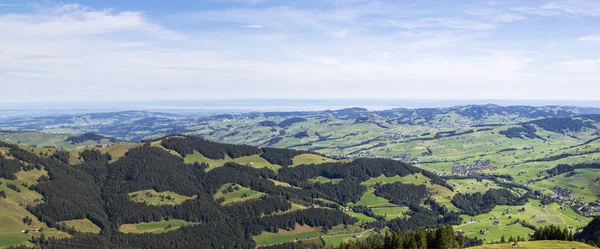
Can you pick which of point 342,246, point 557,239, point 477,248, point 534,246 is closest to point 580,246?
point 534,246

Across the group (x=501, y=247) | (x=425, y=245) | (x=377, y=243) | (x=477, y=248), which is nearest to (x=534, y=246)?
(x=501, y=247)

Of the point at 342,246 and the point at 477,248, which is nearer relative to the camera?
the point at 477,248

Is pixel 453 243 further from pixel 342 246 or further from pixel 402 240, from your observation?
pixel 342 246

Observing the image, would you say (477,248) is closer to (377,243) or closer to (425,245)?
(425,245)

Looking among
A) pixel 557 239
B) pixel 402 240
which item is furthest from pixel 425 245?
pixel 557 239

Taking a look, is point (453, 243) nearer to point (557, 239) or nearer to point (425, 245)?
A: point (425, 245)

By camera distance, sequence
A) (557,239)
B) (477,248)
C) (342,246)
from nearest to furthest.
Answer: (477,248), (342,246), (557,239)

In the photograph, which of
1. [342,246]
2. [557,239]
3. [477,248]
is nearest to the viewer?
[477,248]
